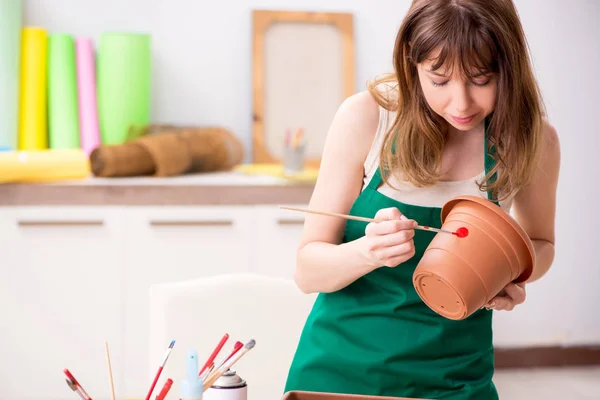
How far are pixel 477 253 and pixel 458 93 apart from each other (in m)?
0.25

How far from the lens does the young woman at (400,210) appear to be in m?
1.28

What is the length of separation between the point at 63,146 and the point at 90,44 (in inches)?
16.1

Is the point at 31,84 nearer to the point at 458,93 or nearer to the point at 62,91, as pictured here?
the point at 62,91

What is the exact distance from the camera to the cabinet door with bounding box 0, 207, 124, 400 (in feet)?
9.05

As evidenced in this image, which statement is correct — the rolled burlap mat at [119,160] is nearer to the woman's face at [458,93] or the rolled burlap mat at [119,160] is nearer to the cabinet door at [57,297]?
the cabinet door at [57,297]

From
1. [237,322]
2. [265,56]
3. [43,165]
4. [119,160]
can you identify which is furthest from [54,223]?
[237,322]

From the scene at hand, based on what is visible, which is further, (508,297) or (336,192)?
(336,192)

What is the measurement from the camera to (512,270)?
107 cm

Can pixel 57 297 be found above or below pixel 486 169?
below

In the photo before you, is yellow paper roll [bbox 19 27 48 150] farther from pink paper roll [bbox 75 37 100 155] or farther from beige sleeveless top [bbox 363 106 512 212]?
beige sleeveless top [bbox 363 106 512 212]

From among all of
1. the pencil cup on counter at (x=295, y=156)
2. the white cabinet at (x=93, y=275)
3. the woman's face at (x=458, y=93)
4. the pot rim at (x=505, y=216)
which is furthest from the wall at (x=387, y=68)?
the pot rim at (x=505, y=216)

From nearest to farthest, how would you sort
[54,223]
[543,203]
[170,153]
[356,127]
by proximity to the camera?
[356,127] < [543,203] < [54,223] < [170,153]

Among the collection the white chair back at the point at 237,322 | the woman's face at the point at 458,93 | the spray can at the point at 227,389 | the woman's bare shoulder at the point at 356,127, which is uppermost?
the woman's face at the point at 458,93

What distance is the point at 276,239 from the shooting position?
113 inches
